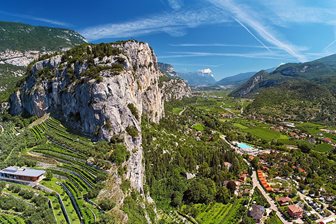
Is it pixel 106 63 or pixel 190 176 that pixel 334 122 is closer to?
pixel 190 176

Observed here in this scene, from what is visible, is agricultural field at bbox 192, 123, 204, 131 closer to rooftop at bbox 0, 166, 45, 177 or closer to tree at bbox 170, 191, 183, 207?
tree at bbox 170, 191, 183, 207

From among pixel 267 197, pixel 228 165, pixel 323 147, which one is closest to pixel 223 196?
pixel 267 197

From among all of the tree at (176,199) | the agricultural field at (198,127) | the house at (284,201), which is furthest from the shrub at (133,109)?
the agricultural field at (198,127)

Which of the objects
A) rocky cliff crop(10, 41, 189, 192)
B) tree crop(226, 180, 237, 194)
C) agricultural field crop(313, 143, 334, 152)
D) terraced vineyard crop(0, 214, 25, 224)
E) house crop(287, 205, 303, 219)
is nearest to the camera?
terraced vineyard crop(0, 214, 25, 224)

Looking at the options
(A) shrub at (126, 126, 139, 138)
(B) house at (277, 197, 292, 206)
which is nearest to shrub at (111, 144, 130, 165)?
(A) shrub at (126, 126, 139, 138)

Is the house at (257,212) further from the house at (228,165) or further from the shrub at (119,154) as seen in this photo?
the shrub at (119,154)

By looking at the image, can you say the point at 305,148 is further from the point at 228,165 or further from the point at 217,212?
the point at 217,212

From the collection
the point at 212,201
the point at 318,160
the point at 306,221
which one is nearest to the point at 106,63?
the point at 212,201

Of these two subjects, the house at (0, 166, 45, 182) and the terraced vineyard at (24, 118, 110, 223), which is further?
the house at (0, 166, 45, 182)
